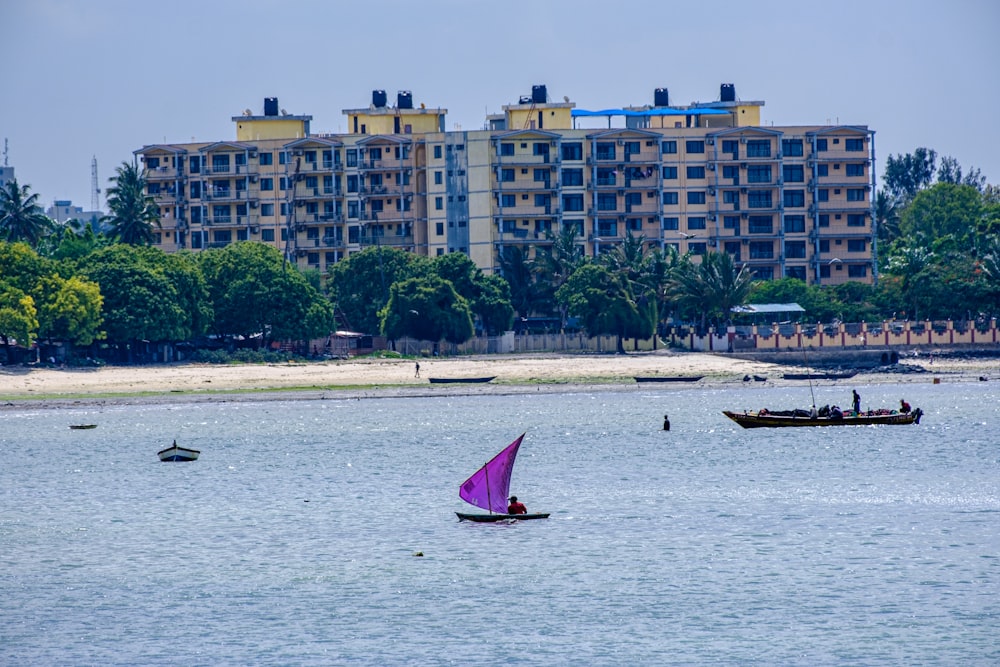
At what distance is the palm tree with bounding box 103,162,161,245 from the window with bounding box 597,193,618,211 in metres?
46.0

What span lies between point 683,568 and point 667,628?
6.43m

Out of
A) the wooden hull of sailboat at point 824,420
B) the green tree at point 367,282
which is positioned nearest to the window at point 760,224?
the green tree at point 367,282

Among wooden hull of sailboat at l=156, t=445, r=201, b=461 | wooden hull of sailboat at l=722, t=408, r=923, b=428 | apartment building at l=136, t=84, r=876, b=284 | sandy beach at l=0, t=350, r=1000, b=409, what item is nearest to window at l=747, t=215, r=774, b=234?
apartment building at l=136, t=84, r=876, b=284

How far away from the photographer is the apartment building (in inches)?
5871

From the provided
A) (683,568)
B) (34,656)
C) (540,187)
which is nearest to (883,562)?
(683,568)

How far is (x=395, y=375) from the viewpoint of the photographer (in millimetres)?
108562

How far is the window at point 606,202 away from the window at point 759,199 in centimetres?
1455

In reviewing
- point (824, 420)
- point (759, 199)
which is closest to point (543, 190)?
point (759, 199)

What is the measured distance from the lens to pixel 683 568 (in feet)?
130

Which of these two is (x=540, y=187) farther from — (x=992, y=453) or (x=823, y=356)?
(x=992, y=453)

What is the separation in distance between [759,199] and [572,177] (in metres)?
20.6

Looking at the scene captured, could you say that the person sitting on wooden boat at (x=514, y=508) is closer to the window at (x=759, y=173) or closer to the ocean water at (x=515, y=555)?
the ocean water at (x=515, y=555)

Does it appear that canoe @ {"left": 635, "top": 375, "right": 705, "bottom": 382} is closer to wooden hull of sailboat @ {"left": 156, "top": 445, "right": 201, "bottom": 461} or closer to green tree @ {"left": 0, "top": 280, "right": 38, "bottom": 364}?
wooden hull of sailboat @ {"left": 156, "top": 445, "right": 201, "bottom": 461}

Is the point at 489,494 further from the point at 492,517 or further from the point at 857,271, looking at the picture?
the point at 857,271
